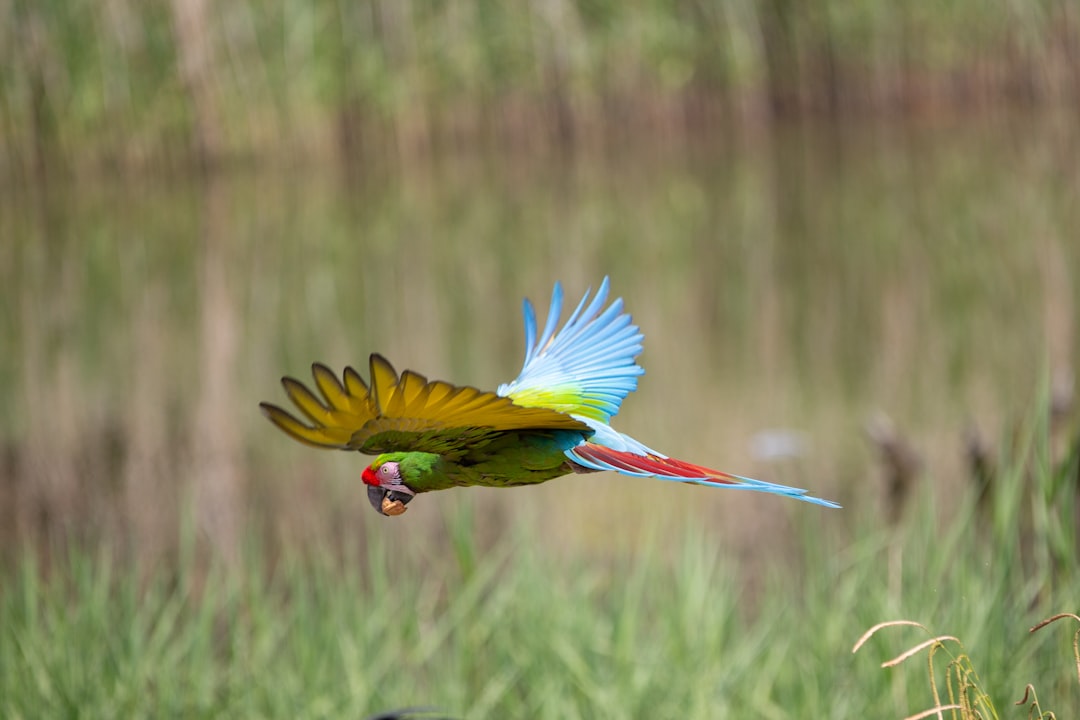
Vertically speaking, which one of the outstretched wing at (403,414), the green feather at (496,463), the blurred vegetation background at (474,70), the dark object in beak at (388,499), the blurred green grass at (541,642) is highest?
the blurred vegetation background at (474,70)

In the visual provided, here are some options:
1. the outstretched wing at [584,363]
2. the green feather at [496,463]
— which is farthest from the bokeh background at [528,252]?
the green feather at [496,463]

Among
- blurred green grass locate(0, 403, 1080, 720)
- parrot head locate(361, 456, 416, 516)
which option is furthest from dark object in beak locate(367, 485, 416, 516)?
blurred green grass locate(0, 403, 1080, 720)

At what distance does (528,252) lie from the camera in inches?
389

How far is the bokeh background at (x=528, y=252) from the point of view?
198 inches

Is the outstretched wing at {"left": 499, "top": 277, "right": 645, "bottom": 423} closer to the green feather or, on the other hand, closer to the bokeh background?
the green feather

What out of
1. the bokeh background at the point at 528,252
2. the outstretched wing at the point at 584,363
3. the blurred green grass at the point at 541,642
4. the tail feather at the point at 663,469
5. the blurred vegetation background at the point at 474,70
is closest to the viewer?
the tail feather at the point at 663,469

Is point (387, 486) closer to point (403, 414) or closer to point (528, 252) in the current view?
point (403, 414)

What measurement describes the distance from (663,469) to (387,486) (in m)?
0.10

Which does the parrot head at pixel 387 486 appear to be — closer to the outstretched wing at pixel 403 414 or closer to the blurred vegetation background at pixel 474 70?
the outstretched wing at pixel 403 414

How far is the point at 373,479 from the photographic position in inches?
20.3

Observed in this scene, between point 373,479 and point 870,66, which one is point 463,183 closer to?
point 870,66

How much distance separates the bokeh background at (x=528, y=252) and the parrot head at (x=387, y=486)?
1748mm

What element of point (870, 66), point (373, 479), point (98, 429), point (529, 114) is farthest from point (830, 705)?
point (870, 66)

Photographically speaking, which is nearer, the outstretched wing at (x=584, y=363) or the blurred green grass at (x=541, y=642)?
the outstretched wing at (x=584, y=363)
